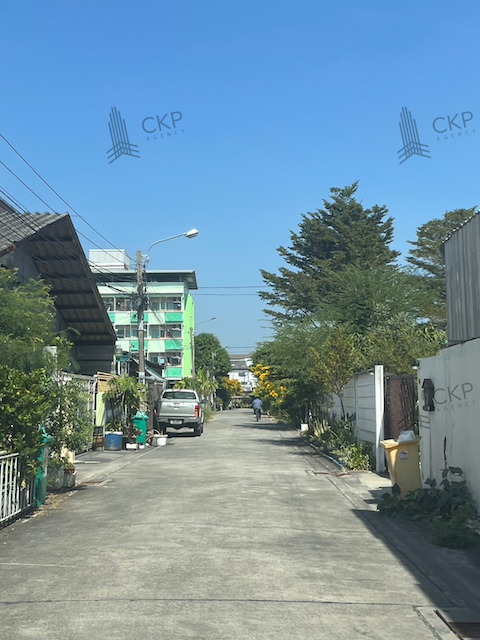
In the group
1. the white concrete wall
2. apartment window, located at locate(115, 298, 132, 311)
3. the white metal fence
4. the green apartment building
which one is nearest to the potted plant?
the white metal fence

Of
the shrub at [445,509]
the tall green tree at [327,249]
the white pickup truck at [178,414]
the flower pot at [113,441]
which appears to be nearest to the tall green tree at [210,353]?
the tall green tree at [327,249]

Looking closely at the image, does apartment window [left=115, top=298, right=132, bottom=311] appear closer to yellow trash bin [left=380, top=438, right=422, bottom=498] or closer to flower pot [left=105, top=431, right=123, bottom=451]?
flower pot [left=105, top=431, right=123, bottom=451]

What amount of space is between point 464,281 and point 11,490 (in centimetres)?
717

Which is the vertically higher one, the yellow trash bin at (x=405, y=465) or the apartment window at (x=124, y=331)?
the apartment window at (x=124, y=331)

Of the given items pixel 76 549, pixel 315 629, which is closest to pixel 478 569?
pixel 315 629

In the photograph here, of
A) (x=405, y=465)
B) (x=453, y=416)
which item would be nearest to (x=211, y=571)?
(x=453, y=416)

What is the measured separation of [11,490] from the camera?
976 centimetres

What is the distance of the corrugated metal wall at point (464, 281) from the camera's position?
10.1 m

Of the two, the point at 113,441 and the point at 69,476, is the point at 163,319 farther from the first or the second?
the point at 69,476

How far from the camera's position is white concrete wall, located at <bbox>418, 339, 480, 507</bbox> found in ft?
30.9

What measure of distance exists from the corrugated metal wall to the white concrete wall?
17.2 inches

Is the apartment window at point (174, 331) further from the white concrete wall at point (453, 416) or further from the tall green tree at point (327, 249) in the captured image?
the white concrete wall at point (453, 416)

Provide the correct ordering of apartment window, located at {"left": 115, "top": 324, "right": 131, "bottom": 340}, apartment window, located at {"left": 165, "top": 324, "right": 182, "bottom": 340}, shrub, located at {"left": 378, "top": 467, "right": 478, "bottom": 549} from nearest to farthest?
shrub, located at {"left": 378, "top": 467, "right": 478, "bottom": 549} → apartment window, located at {"left": 115, "top": 324, "right": 131, "bottom": 340} → apartment window, located at {"left": 165, "top": 324, "right": 182, "bottom": 340}

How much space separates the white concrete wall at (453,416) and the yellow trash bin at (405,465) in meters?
0.31
